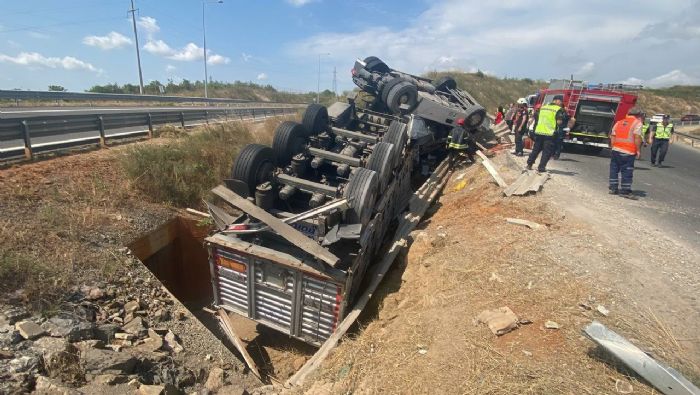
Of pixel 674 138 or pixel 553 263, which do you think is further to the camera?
pixel 674 138

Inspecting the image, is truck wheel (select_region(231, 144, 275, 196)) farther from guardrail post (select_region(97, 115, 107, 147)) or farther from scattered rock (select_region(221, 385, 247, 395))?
guardrail post (select_region(97, 115, 107, 147))

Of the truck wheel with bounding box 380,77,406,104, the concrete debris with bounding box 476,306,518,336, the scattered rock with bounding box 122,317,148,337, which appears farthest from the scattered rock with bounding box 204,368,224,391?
the truck wheel with bounding box 380,77,406,104

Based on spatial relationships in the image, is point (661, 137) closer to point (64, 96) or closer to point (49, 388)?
point (49, 388)

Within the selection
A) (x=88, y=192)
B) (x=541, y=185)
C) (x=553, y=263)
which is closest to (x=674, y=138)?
(x=541, y=185)

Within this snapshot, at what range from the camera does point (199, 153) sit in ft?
26.4

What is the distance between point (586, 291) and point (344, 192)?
8.55ft

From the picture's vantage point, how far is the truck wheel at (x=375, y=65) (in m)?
9.77

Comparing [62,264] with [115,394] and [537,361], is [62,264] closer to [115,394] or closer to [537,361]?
[115,394]

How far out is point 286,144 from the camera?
566cm

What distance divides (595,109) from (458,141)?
220 inches

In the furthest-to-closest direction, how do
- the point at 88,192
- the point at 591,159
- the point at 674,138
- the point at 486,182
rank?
the point at 674,138, the point at 591,159, the point at 486,182, the point at 88,192

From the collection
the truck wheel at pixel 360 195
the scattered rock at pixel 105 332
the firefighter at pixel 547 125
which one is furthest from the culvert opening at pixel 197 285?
the firefighter at pixel 547 125

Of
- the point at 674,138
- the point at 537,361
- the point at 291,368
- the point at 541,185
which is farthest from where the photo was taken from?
the point at 674,138

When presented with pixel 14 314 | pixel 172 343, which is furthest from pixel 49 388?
pixel 172 343
